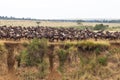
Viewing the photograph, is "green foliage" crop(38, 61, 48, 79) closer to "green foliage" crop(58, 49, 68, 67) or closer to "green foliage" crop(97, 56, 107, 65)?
"green foliage" crop(58, 49, 68, 67)

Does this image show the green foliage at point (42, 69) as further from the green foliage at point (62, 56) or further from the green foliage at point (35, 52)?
the green foliage at point (62, 56)

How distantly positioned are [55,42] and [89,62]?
11.0 ft

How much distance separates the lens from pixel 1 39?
118 feet

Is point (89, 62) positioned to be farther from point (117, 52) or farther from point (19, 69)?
point (19, 69)

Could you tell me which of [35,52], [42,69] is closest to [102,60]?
[42,69]

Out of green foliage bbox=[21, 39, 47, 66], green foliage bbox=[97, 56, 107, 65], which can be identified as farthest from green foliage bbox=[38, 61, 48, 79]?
green foliage bbox=[97, 56, 107, 65]

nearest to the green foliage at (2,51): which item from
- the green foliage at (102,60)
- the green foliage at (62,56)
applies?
the green foliage at (62,56)

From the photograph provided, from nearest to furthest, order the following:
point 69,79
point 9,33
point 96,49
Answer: point 69,79, point 96,49, point 9,33

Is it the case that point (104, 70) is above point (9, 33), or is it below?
below

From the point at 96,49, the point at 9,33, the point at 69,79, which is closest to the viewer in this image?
the point at 69,79

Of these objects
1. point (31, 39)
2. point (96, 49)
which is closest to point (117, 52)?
point (96, 49)

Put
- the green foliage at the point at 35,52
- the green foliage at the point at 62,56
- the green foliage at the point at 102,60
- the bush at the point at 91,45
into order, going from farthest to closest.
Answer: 1. the bush at the point at 91,45
2. the green foliage at the point at 102,60
3. the green foliage at the point at 62,56
4. the green foliage at the point at 35,52

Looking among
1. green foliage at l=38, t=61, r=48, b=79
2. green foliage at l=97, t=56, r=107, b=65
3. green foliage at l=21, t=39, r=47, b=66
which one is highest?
green foliage at l=21, t=39, r=47, b=66

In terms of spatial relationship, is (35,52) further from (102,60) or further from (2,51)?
(102,60)
